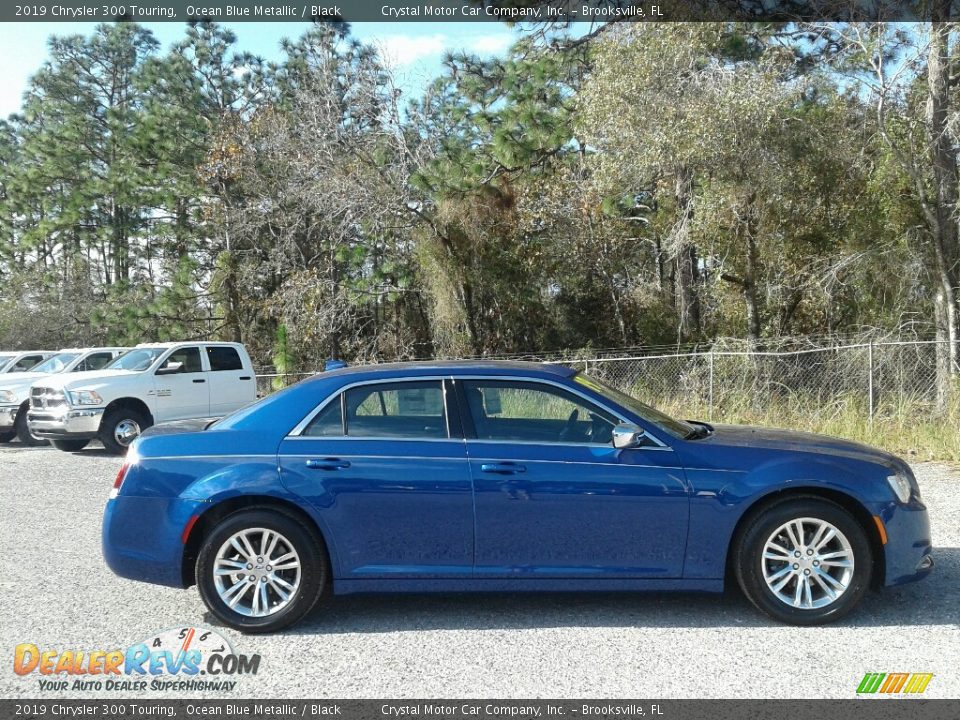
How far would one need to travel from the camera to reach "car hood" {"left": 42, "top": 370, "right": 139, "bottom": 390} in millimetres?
13914

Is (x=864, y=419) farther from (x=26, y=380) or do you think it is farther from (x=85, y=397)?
(x=26, y=380)

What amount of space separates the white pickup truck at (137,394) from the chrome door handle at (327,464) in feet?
28.9

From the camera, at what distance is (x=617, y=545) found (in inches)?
204

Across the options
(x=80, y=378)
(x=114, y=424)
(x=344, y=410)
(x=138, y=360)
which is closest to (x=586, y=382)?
(x=344, y=410)

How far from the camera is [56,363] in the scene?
16.9m

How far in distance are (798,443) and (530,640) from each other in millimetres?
2114

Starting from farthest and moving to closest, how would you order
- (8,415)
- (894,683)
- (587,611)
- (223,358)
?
(8,415) → (223,358) → (587,611) → (894,683)

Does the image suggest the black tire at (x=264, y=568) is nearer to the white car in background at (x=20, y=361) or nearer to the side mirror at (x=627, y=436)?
the side mirror at (x=627, y=436)

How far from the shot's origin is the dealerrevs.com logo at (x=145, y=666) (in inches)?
179

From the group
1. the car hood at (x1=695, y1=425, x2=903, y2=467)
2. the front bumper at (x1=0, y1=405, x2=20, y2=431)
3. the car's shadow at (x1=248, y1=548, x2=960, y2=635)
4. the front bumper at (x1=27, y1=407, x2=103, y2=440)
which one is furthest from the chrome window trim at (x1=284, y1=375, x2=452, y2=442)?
the front bumper at (x1=0, y1=405, x2=20, y2=431)

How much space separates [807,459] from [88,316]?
30.3 m

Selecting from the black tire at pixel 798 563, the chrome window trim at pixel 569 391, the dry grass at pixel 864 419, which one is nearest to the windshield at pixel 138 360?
the dry grass at pixel 864 419

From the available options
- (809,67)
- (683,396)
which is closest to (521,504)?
(683,396)

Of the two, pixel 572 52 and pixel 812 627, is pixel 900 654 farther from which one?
pixel 572 52
